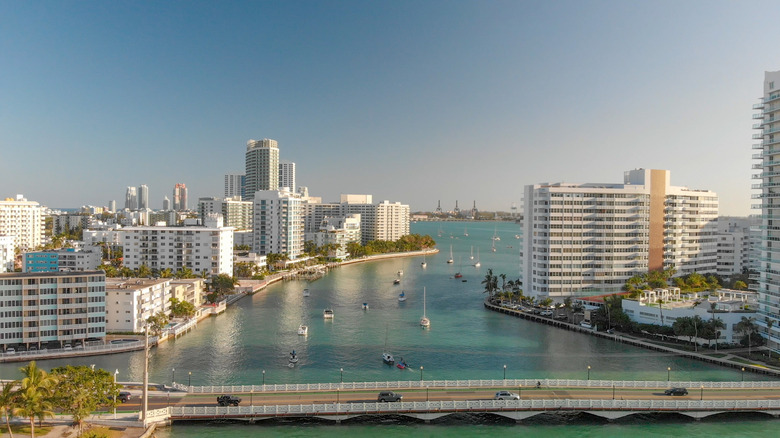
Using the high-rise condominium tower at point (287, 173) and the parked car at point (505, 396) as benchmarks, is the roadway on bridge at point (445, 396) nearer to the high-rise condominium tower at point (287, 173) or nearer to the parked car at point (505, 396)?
the parked car at point (505, 396)

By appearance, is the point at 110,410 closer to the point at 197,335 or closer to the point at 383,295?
the point at 197,335

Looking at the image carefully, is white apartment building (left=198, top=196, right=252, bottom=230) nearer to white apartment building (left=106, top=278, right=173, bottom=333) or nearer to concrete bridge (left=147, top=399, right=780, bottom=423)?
white apartment building (left=106, top=278, right=173, bottom=333)

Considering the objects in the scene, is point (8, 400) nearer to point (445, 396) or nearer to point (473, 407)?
point (445, 396)

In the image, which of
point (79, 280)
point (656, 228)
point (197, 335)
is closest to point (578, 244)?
point (656, 228)

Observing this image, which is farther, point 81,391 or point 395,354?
point 395,354

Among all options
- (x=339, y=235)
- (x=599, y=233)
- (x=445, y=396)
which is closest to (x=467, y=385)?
(x=445, y=396)

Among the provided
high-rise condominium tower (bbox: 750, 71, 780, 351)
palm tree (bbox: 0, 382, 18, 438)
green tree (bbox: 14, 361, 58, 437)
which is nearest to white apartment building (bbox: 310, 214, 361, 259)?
high-rise condominium tower (bbox: 750, 71, 780, 351)
